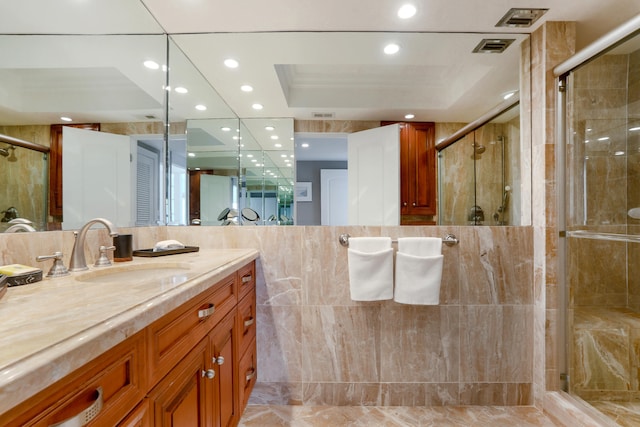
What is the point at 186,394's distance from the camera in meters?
0.84

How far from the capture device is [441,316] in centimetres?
172

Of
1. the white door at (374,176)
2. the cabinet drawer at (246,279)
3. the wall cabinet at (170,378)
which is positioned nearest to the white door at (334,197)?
the white door at (374,176)

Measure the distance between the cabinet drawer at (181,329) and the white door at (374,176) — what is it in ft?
3.10

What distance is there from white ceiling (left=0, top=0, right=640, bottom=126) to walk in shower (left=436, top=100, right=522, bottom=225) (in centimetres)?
12

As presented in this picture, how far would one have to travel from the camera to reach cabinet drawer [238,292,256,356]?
1.39 meters

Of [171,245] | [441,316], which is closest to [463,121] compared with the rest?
[441,316]

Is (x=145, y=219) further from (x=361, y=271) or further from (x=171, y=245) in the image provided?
(x=361, y=271)

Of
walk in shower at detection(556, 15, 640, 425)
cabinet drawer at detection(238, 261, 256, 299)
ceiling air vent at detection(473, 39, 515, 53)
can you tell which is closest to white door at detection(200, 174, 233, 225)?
cabinet drawer at detection(238, 261, 256, 299)

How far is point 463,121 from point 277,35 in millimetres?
1273

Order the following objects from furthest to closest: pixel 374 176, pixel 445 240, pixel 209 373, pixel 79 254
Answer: pixel 374 176 → pixel 445 240 → pixel 79 254 → pixel 209 373

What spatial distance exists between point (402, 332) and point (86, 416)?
1.58m

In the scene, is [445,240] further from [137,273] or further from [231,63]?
[231,63]

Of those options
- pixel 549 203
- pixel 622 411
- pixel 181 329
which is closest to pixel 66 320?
pixel 181 329

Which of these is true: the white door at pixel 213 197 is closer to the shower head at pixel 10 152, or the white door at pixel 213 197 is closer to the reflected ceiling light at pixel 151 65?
the reflected ceiling light at pixel 151 65
